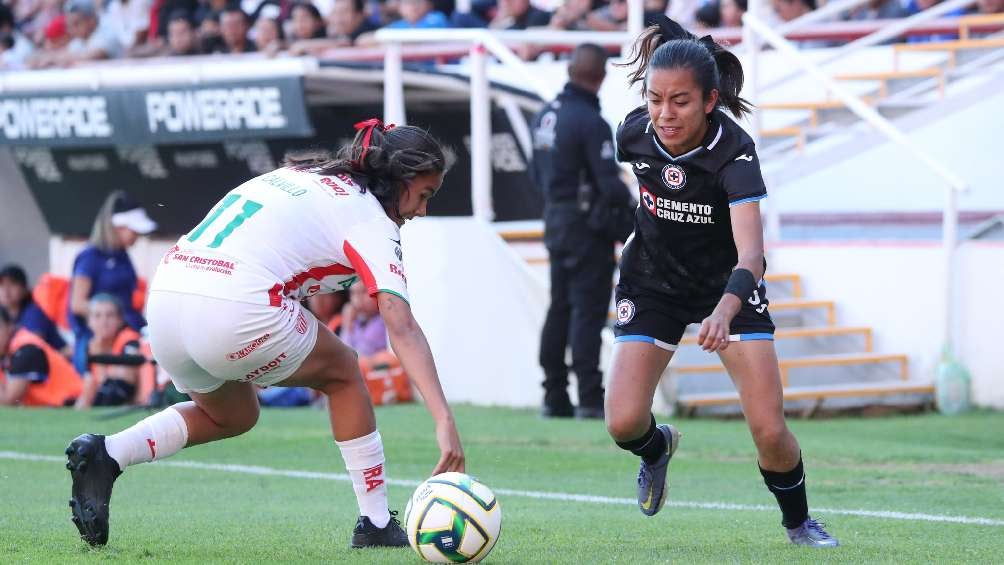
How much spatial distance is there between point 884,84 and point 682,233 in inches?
387

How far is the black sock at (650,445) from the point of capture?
21.1ft

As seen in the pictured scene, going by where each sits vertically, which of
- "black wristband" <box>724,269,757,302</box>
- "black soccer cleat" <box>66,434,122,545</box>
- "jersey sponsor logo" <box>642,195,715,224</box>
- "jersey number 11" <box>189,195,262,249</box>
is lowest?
"black soccer cleat" <box>66,434,122,545</box>

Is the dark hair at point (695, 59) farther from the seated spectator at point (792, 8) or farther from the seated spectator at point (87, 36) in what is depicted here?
the seated spectator at point (87, 36)

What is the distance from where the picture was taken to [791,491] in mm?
6016

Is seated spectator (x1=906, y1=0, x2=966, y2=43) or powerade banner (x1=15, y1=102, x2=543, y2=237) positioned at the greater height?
seated spectator (x1=906, y1=0, x2=966, y2=43)

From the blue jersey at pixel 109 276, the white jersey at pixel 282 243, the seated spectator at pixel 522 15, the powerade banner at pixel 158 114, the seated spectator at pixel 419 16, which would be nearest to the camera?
the white jersey at pixel 282 243

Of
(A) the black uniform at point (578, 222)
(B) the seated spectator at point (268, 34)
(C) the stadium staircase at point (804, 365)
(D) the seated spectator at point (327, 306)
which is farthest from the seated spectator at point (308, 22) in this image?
(A) the black uniform at point (578, 222)

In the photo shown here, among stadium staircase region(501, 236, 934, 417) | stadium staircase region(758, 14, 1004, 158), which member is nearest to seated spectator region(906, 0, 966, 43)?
stadium staircase region(758, 14, 1004, 158)

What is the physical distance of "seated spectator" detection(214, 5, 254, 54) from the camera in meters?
18.1

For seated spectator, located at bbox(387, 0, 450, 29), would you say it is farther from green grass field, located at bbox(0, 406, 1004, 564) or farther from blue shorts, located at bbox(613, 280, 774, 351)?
blue shorts, located at bbox(613, 280, 774, 351)

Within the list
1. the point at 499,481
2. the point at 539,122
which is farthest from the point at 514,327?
the point at 499,481

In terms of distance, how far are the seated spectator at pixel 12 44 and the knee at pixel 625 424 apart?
1528 centimetres

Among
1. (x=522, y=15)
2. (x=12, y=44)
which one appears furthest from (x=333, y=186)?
(x=12, y=44)

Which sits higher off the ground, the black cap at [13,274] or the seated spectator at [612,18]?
the seated spectator at [612,18]
